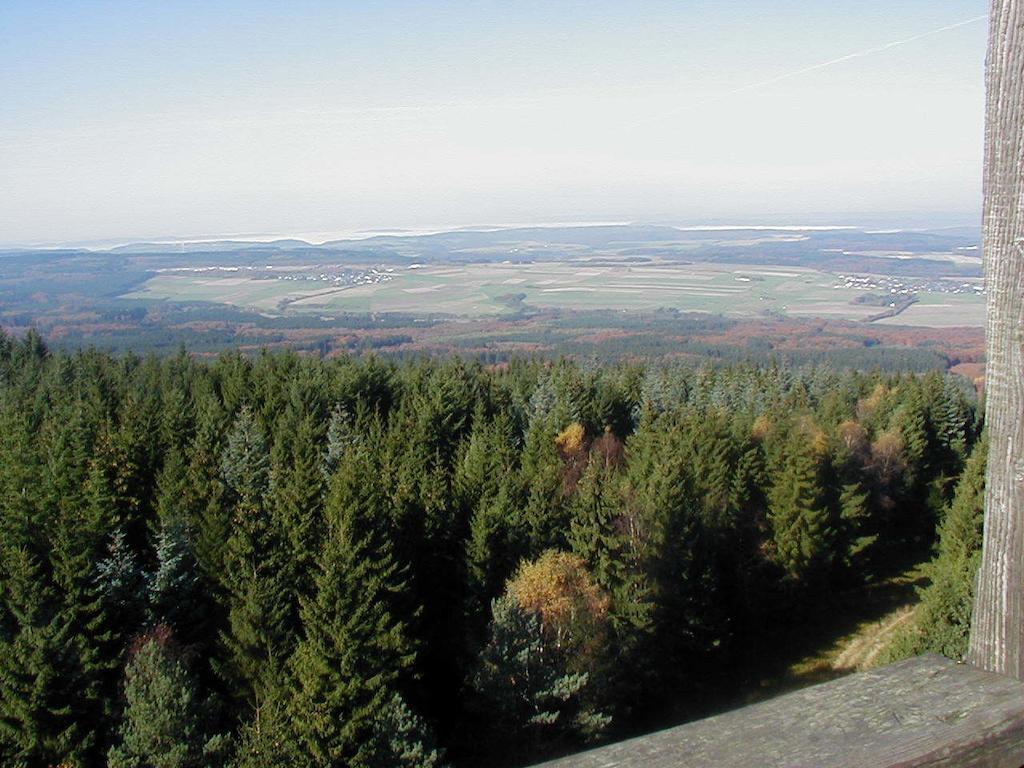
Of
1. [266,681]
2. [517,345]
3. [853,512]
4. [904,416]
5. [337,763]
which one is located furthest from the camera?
[517,345]

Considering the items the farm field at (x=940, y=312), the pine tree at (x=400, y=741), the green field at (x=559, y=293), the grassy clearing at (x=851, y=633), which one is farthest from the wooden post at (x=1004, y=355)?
the green field at (x=559, y=293)

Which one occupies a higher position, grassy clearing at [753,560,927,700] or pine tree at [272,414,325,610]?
Answer: pine tree at [272,414,325,610]

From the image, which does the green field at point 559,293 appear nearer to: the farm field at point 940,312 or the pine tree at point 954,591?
the farm field at point 940,312

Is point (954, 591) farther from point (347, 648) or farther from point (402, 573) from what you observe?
point (347, 648)

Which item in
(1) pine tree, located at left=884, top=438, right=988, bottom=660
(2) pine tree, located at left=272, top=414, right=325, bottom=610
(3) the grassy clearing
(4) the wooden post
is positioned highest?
(4) the wooden post

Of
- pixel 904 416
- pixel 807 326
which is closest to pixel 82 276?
pixel 807 326

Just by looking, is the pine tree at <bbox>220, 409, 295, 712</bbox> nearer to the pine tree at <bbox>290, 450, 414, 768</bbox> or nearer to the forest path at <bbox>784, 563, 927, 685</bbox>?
the pine tree at <bbox>290, 450, 414, 768</bbox>

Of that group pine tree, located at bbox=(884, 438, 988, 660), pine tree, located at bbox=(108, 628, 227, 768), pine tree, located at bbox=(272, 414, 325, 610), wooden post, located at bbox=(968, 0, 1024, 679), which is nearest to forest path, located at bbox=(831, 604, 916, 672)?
pine tree, located at bbox=(884, 438, 988, 660)

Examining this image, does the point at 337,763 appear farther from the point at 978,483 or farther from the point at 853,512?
the point at 853,512
